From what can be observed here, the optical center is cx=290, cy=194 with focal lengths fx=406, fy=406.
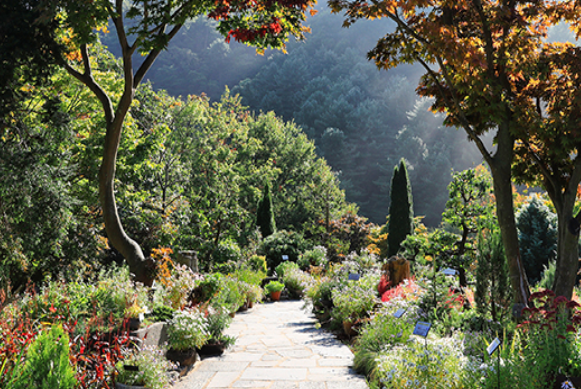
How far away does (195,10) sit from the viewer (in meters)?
4.88

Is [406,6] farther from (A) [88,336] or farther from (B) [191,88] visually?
(B) [191,88]

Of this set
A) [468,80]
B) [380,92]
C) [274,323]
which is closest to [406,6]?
[468,80]

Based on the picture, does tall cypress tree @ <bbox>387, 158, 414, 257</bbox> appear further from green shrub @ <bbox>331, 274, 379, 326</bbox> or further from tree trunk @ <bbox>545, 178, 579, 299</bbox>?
tree trunk @ <bbox>545, 178, 579, 299</bbox>

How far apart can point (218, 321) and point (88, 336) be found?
202 cm

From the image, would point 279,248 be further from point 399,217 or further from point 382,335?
point 382,335

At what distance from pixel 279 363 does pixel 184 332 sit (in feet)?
3.88

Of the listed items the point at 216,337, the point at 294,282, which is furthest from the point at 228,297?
the point at 294,282

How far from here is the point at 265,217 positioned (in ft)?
55.9

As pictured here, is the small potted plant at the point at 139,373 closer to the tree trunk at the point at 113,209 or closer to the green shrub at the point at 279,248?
the tree trunk at the point at 113,209

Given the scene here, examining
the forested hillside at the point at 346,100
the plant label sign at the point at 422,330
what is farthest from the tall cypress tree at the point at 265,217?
the forested hillside at the point at 346,100

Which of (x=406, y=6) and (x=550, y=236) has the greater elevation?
(x=406, y=6)

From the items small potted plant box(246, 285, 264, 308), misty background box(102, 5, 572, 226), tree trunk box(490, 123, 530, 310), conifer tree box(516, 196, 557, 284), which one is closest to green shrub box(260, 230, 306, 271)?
small potted plant box(246, 285, 264, 308)

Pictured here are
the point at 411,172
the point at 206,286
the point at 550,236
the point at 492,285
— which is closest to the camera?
the point at 492,285

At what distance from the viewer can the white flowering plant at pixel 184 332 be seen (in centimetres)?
468
